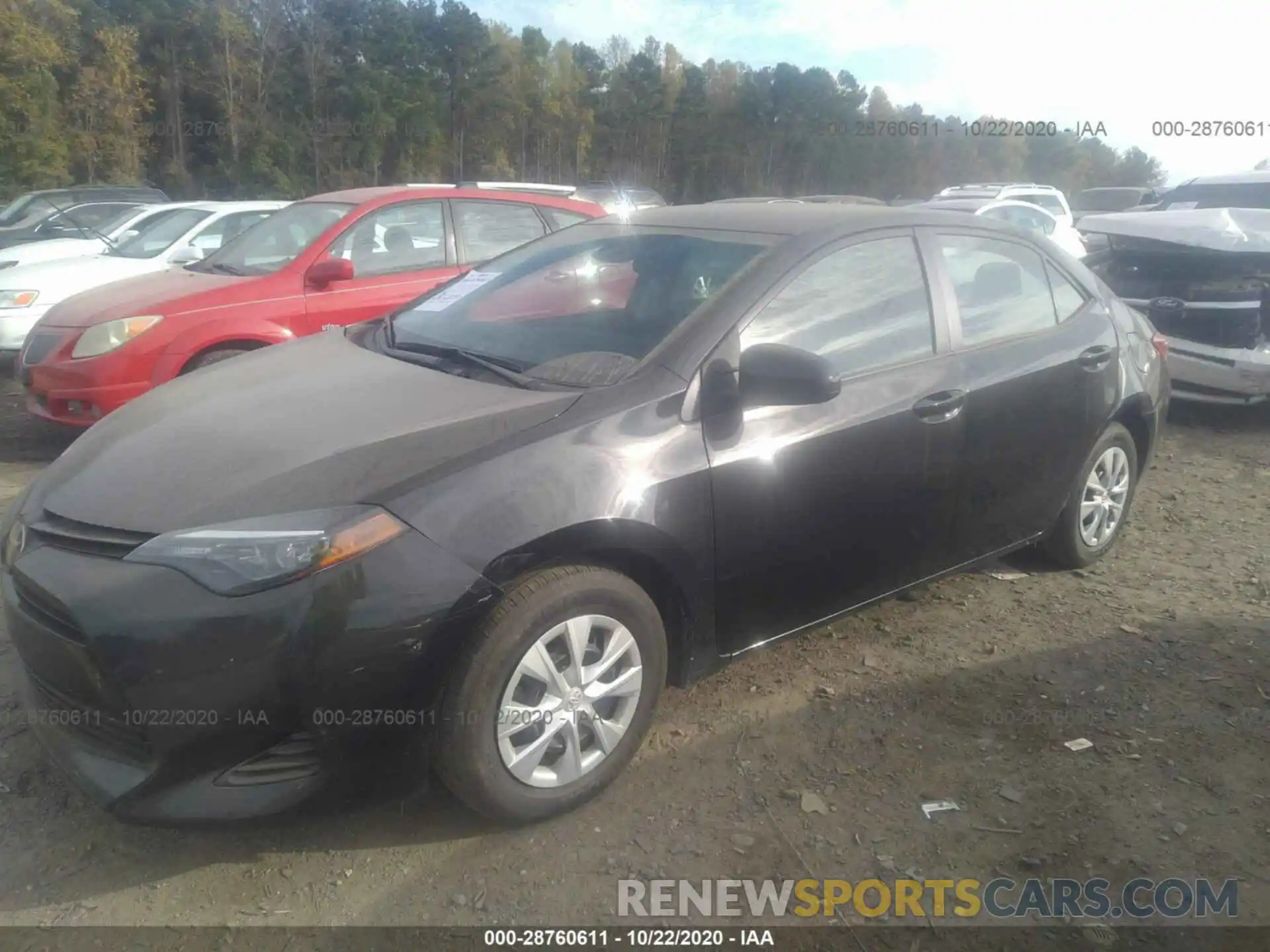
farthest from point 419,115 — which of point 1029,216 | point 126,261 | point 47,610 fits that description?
point 47,610

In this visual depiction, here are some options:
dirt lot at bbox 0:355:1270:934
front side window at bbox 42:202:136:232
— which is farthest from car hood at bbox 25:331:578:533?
front side window at bbox 42:202:136:232

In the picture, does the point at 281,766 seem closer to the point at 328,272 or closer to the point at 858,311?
the point at 858,311

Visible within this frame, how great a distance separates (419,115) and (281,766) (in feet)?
158

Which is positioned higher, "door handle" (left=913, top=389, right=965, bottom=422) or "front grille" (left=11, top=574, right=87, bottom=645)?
"door handle" (left=913, top=389, right=965, bottom=422)

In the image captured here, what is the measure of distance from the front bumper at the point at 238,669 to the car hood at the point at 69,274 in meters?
6.31

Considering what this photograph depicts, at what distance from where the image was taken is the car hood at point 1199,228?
21.4 ft

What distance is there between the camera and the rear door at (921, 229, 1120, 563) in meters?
3.46

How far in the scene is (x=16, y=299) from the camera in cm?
768

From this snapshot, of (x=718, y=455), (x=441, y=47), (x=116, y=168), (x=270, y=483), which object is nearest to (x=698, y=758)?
(x=718, y=455)

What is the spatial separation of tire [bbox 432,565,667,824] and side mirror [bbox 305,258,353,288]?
153 inches

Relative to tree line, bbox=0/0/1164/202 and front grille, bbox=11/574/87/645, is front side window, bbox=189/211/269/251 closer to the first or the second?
front grille, bbox=11/574/87/645

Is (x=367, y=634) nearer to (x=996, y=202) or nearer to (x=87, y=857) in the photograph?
(x=87, y=857)

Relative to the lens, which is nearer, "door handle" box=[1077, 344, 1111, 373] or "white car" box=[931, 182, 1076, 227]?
"door handle" box=[1077, 344, 1111, 373]

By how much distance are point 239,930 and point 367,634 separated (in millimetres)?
751
